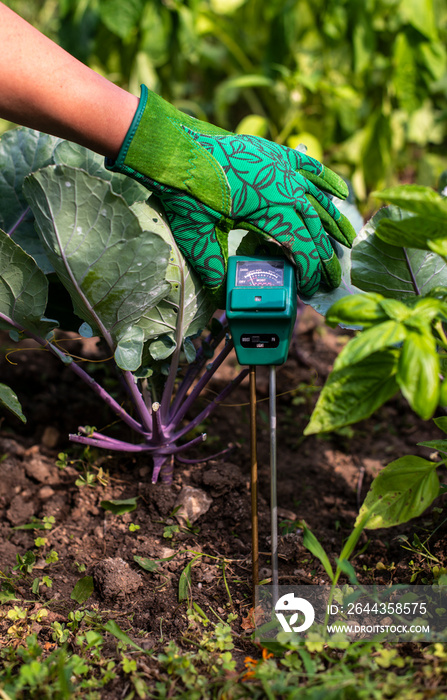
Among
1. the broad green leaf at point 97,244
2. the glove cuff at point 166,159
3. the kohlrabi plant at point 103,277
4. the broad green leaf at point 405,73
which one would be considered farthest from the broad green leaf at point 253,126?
the broad green leaf at point 97,244

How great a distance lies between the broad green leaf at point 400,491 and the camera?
3.35ft

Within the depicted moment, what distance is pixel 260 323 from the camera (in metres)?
1.09

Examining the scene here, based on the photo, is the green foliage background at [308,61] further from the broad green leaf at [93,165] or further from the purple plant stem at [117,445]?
the purple plant stem at [117,445]

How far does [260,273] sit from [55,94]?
507 mm

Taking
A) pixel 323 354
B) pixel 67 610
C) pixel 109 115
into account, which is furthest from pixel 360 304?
pixel 323 354

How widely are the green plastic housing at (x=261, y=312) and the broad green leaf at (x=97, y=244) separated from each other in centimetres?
16

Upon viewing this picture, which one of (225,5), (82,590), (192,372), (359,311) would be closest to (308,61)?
(225,5)

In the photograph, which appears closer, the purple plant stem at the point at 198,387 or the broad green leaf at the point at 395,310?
the broad green leaf at the point at 395,310

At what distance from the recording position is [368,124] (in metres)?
2.74

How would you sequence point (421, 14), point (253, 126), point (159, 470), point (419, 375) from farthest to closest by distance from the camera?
point (253, 126) → point (421, 14) → point (159, 470) → point (419, 375)

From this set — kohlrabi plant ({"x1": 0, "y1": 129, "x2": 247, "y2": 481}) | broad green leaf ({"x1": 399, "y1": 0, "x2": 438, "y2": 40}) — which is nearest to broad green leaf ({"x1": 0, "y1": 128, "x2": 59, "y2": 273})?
kohlrabi plant ({"x1": 0, "y1": 129, "x2": 247, "y2": 481})

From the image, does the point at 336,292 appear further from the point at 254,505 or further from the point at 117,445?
the point at 117,445

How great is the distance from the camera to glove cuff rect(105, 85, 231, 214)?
42.1 inches

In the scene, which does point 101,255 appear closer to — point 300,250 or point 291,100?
point 300,250
